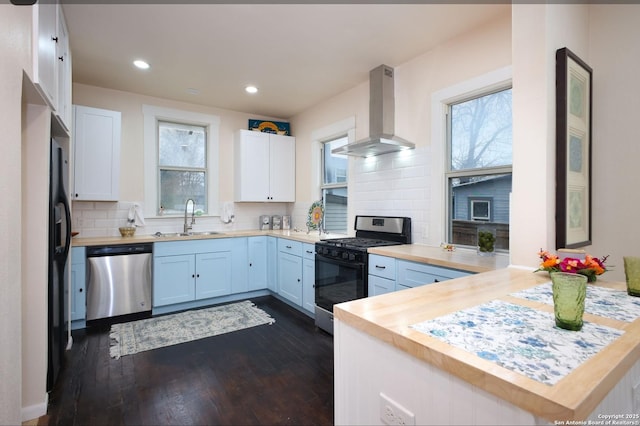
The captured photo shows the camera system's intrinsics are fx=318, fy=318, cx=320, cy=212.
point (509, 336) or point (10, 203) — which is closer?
point (509, 336)

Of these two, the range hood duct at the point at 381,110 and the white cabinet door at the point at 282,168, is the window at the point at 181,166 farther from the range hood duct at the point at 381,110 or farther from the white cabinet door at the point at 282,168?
the range hood duct at the point at 381,110

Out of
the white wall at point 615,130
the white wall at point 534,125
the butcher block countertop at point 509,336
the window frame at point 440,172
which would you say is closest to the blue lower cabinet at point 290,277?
the window frame at point 440,172

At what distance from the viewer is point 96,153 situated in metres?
Answer: 3.45

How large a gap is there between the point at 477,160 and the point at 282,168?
9.48 ft

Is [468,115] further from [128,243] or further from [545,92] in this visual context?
[128,243]

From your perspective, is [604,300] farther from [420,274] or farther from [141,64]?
[141,64]

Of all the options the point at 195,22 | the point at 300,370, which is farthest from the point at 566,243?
the point at 195,22

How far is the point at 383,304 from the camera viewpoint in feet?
3.57

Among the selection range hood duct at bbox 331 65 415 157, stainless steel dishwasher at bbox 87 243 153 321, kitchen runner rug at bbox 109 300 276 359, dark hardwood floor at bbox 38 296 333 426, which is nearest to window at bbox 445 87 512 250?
range hood duct at bbox 331 65 415 157

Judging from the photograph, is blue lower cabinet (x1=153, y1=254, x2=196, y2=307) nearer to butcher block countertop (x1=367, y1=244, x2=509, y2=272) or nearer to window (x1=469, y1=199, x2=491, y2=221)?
butcher block countertop (x1=367, y1=244, x2=509, y2=272)

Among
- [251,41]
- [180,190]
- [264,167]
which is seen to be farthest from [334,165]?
[180,190]

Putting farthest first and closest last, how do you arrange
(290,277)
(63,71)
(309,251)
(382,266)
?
(290,277), (309,251), (382,266), (63,71)

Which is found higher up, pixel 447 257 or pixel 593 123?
pixel 593 123

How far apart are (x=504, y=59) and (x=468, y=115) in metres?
0.49
